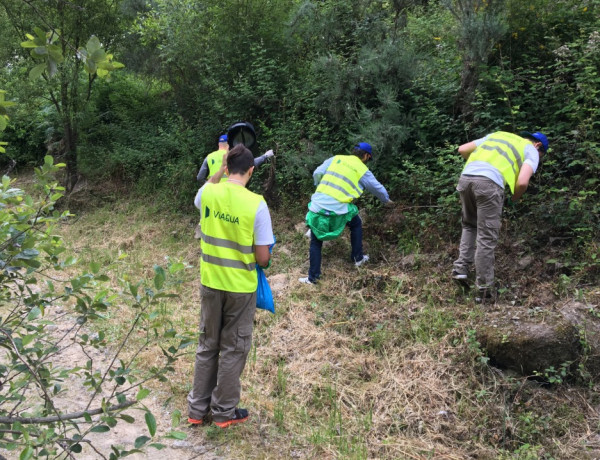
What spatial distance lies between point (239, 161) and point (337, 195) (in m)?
2.27

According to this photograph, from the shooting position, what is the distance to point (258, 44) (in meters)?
9.02

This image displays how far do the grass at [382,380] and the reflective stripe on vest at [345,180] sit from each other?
0.96m

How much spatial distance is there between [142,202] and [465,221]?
24.6 ft

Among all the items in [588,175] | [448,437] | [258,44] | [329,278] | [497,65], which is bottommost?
[448,437]

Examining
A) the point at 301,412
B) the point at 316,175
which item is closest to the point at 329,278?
the point at 316,175

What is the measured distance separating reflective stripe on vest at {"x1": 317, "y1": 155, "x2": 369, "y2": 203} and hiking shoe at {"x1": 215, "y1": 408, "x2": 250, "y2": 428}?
2747 millimetres

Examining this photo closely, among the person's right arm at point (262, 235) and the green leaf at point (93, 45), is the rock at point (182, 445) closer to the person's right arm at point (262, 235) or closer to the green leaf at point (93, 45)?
the person's right arm at point (262, 235)

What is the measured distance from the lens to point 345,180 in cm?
546

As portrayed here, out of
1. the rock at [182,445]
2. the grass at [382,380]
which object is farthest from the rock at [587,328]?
the rock at [182,445]

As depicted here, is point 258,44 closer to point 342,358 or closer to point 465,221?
point 465,221

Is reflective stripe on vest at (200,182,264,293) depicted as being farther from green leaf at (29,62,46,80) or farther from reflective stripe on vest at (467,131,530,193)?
reflective stripe on vest at (467,131,530,193)

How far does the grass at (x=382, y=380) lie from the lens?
131 inches

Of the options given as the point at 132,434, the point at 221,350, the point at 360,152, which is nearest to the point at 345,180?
the point at 360,152

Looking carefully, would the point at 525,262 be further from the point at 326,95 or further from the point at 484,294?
the point at 326,95
